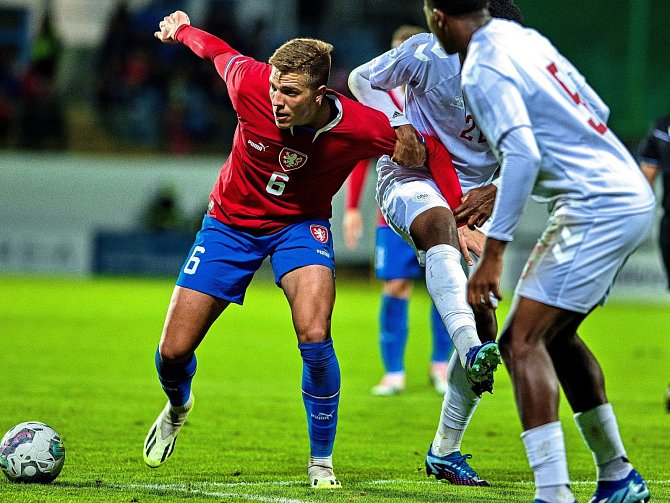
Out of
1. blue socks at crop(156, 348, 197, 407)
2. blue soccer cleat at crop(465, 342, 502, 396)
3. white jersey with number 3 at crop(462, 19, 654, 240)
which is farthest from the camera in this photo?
blue socks at crop(156, 348, 197, 407)

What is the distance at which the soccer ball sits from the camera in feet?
16.7

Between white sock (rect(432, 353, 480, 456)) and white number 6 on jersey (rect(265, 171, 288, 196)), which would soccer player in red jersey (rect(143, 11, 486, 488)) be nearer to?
white number 6 on jersey (rect(265, 171, 288, 196))

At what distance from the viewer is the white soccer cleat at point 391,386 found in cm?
898

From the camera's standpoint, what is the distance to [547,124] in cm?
403

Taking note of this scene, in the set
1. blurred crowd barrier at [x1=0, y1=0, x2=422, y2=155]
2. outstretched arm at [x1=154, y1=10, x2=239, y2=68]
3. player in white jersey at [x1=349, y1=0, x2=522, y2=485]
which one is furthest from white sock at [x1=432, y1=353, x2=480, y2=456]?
blurred crowd barrier at [x1=0, y1=0, x2=422, y2=155]

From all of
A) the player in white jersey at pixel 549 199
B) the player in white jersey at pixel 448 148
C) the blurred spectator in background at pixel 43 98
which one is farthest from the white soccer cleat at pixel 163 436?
the blurred spectator in background at pixel 43 98

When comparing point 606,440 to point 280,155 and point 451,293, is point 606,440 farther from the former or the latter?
point 280,155

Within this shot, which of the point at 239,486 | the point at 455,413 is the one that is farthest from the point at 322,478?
the point at 455,413

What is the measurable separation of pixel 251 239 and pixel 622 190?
2.15 meters

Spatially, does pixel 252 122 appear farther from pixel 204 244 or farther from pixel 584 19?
pixel 584 19

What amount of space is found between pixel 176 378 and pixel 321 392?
0.82 m

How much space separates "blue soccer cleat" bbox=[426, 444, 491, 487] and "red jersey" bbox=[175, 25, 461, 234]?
51.3 inches

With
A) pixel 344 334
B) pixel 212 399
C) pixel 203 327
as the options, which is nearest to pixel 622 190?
pixel 203 327

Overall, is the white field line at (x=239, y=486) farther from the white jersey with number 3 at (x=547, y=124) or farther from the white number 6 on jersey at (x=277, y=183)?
the white jersey with number 3 at (x=547, y=124)
